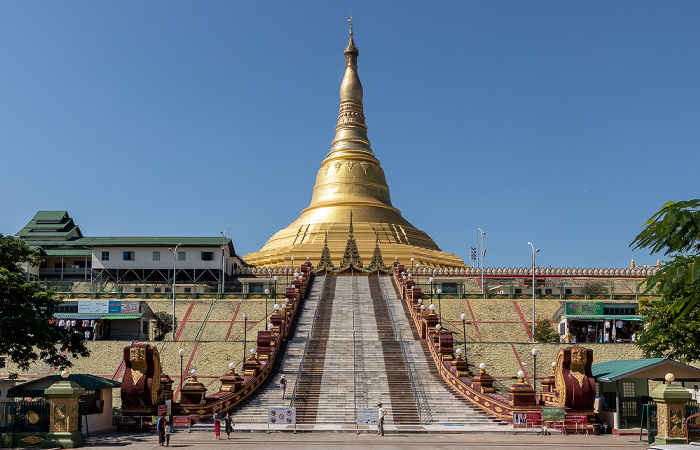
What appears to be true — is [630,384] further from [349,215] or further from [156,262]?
[349,215]

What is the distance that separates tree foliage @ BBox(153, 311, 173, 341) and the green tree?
49.7 ft

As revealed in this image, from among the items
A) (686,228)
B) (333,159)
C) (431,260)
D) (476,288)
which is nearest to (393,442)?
(686,228)

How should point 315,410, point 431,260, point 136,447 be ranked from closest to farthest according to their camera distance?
point 136,447 < point 315,410 < point 431,260

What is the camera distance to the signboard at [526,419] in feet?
107

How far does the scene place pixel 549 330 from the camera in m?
51.6

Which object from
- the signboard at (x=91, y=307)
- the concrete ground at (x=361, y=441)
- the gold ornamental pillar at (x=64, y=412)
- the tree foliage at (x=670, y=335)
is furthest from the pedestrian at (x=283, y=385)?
the signboard at (x=91, y=307)

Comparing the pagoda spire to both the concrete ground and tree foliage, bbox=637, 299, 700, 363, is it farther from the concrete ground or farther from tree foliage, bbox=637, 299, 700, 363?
the concrete ground

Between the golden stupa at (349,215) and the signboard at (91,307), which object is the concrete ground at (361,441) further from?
the golden stupa at (349,215)

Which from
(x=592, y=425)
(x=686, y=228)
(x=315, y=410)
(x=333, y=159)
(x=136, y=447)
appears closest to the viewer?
(x=686, y=228)

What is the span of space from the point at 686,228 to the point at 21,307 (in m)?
26.6

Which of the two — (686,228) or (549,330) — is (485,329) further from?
(686,228)

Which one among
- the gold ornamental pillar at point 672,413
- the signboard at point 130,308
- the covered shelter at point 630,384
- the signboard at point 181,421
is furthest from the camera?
the signboard at point 130,308

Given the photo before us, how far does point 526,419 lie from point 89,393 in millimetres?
18025

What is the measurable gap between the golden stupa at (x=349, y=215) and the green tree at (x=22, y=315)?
45.6m
